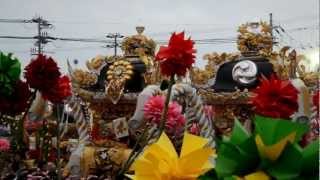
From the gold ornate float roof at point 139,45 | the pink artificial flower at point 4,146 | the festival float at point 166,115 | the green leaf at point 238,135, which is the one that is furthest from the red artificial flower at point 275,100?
the gold ornate float roof at point 139,45

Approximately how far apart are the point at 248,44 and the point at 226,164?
482 centimetres

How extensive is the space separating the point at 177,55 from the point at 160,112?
1104mm

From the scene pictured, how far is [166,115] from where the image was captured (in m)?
1.95

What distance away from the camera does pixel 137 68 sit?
5.54 metres

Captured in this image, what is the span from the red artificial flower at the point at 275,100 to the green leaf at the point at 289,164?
2.36 feet

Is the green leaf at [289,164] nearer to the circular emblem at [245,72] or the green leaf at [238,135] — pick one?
the green leaf at [238,135]

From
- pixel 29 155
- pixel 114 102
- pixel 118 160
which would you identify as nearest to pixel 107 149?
pixel 118 160

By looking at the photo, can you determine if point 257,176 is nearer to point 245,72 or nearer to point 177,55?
point 177,55

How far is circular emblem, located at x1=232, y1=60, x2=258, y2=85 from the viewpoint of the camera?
518 cm

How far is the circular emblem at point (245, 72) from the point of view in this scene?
518 centimetres

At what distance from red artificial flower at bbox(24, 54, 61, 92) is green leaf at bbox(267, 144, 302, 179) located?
6.01ft

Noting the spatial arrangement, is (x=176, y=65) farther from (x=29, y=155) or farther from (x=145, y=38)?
(x=145, y=38)

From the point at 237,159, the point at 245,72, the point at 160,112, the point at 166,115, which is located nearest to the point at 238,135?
the point at 237,159

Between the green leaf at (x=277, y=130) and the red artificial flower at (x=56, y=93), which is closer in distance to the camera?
the green leaf at (x=277, y=130)
